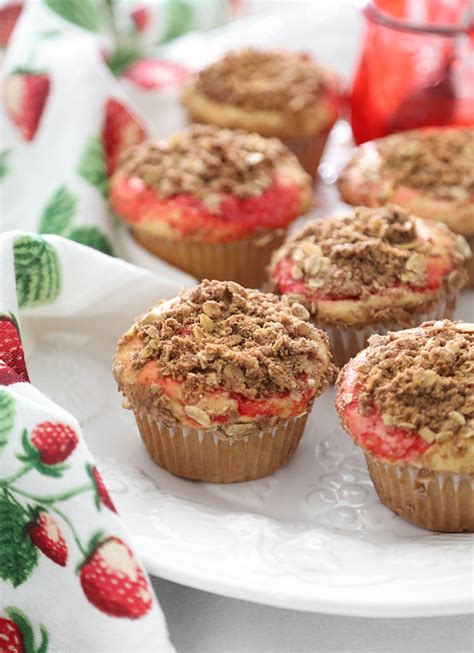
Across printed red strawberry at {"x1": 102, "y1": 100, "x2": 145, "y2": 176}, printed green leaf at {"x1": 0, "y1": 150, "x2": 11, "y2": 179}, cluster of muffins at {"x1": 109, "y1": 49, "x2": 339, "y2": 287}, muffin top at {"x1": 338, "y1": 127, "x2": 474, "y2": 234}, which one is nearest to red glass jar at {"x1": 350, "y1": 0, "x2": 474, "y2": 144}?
muffin top at {"x1": 338, "y1": 127, "x2": 474, "y2": 234}

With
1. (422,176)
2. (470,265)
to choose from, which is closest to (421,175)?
(422,176)

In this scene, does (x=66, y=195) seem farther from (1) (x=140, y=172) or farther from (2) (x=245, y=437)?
(2) (x=245, y=437)

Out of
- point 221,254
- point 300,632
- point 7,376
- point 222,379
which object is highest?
point 7,376

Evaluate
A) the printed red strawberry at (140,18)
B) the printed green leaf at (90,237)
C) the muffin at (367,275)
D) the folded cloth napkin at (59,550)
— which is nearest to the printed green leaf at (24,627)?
the folded cloth napkin at (59,550)

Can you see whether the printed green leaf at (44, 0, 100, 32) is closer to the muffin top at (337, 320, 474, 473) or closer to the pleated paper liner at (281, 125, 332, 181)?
the pleated paper liner at (281, 125, 332, 181)

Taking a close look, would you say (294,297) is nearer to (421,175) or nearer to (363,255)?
(363,255)

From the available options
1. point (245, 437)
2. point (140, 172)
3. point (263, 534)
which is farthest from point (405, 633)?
point (140, 172)

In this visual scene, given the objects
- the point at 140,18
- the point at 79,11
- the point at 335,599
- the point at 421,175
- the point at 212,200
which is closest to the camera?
the point at 335,599
